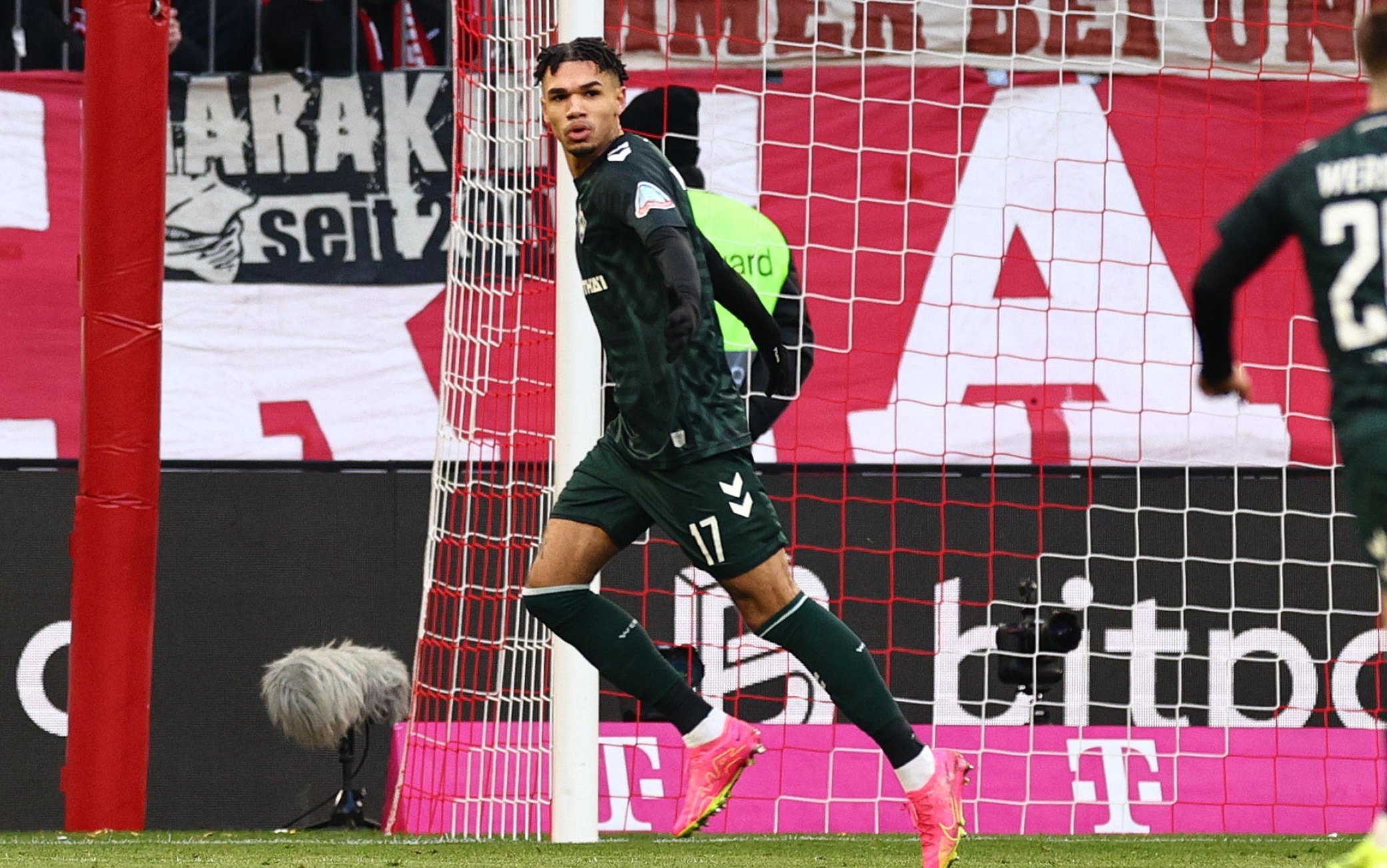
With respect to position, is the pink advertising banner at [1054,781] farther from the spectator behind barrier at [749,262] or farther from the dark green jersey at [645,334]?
the dark green jersey at [645,334]

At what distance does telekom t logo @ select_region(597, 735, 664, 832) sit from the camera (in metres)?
6.38

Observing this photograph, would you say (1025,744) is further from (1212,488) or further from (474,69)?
(474,69)

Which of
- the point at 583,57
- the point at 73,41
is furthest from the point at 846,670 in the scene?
the point at 73,41

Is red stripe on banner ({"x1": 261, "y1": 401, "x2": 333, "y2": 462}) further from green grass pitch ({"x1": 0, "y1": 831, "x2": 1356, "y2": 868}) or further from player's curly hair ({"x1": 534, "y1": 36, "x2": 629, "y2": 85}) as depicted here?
player's curly hair ({"x1": 534, "y1": 36, "x2": 629, "y2": 85})

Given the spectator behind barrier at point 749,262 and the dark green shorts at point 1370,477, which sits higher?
the spectator behind barrier at point 749,262

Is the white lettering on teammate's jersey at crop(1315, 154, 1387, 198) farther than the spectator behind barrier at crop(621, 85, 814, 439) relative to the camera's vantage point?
No

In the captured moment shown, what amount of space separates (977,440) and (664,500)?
348cm

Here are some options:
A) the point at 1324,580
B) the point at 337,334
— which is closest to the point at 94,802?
the point at 337,334

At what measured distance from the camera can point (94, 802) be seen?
5730mm

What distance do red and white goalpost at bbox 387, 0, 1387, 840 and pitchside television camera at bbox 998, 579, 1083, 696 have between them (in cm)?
32

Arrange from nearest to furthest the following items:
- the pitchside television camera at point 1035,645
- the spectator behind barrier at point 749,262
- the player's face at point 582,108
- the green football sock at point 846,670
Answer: the green football sock at point 846,670
the player's face at point 582,108
the pitchside television camera at point 1035,645
the spectator behind barrier at point 749,262

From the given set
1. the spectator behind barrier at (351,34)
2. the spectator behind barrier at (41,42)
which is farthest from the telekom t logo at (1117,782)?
the spectator behind barrier at (41,42)

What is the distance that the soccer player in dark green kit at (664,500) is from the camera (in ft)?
12.7

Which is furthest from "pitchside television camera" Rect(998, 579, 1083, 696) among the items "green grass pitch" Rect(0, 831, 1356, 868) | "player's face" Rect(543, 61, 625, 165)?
"player's face" Rect(543, 61, 625, 165)
